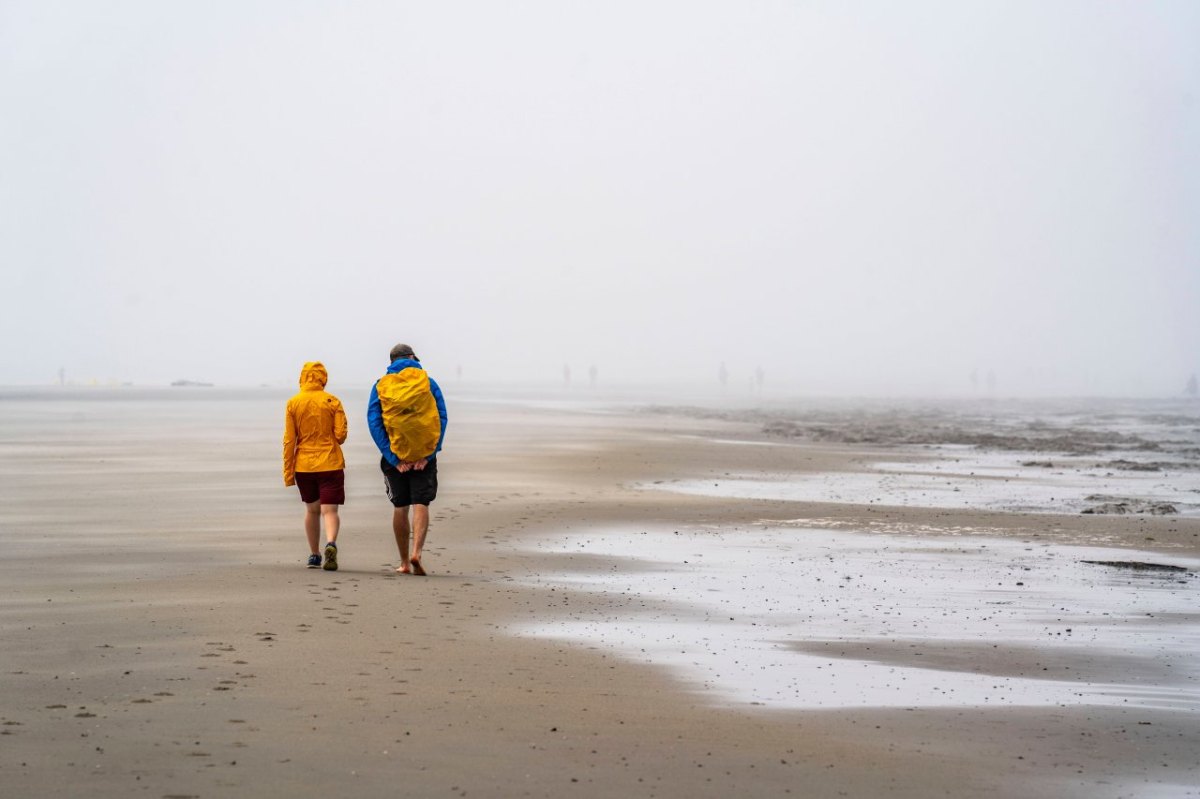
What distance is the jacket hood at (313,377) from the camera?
12133mm

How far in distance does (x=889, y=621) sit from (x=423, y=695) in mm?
4082

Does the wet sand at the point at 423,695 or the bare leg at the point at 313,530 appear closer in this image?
the wet sand at the point at 423,695

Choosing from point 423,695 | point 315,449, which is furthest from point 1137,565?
point 423,695

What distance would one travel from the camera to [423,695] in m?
7.12

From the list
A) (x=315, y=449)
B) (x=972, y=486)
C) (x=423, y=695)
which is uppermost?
(x=315, y=449)

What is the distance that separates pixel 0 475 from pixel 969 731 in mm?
17951

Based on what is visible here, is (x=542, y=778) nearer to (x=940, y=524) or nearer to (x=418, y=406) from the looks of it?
(x=418, y=406)

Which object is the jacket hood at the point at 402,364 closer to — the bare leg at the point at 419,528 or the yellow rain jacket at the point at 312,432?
the yellow rain jacket at the point at 312,432

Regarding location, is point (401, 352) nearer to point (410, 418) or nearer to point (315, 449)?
point (410, 418)

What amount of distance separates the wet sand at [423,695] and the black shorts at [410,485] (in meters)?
0.68

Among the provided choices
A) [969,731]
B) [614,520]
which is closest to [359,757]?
[969,731]

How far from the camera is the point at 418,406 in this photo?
38.7 feet

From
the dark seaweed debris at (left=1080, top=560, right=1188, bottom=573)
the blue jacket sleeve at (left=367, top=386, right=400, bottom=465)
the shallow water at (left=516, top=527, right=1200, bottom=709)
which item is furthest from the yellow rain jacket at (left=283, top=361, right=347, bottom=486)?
the dark seaweed debris at (left=1080, top=560, right=1188, bottom=573)

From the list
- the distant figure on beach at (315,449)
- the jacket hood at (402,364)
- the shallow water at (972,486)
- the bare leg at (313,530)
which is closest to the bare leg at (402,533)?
the distant figure on beach at (315,449)
